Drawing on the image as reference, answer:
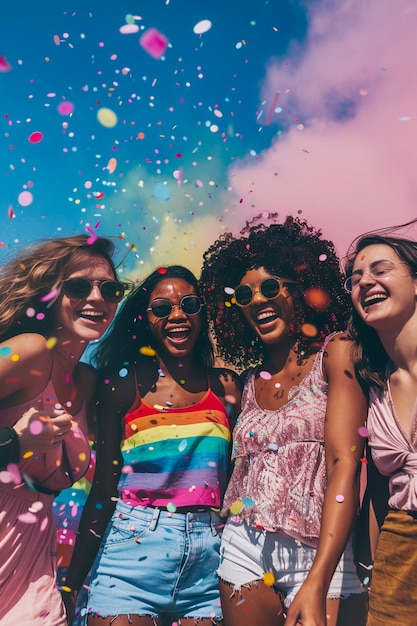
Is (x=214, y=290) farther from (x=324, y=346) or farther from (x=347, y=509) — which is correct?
(x=347, y=509)

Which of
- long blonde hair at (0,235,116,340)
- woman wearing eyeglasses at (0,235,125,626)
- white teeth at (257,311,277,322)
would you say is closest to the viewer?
woman wearing eyeglasses at (0,235,125,626)

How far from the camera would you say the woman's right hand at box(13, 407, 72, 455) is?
2.78 m

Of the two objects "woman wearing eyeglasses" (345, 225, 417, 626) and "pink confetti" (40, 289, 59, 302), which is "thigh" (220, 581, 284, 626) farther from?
"pink confetti" (40, 289, 59, 302)

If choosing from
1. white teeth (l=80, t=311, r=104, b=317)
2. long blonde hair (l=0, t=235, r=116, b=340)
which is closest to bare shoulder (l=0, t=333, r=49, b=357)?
long blonde hair (l=0, t=235, r=116, b=340)

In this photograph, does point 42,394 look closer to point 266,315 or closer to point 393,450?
point 266,315

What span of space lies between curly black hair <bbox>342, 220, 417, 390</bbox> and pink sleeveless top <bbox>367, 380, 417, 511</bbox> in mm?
85

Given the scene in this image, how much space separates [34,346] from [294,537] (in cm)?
148

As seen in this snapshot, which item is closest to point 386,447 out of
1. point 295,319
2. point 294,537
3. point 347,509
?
point 347,509

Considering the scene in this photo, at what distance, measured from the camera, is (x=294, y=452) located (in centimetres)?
259

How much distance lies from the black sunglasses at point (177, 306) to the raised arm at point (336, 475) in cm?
80

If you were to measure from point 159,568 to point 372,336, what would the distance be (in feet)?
4.73

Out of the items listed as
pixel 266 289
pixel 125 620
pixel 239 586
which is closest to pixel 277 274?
pixel 266 289

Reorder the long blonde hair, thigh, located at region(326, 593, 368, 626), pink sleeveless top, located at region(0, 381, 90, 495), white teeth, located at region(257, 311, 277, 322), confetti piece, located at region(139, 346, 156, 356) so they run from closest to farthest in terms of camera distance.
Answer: thigh, located at region(326, 593, 368, 626), pink sleeveless top, located at region(0, 381, 90, 495), white teeth, located at region(257, 311, 277, 322), the long blonde hair, confetti piece, located at region(139, 346, 156, 356)

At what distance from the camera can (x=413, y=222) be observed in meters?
2.97
